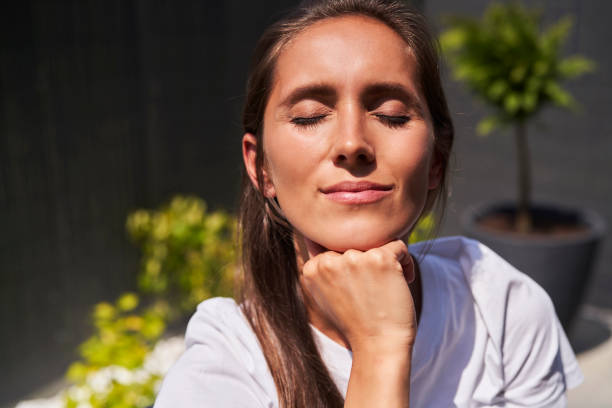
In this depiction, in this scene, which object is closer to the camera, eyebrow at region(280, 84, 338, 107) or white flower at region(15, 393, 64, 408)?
eyebrow at region(280, 84, 338, 107)

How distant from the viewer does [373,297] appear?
48.1 inches

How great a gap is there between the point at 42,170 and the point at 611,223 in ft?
15.0

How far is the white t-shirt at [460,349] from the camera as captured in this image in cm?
134

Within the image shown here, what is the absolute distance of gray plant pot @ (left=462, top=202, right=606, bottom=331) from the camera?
387 centimetres

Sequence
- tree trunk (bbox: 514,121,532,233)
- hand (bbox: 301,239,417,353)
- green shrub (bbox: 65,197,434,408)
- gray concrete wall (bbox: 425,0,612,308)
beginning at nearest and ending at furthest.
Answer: hand (bbox: 301,239,417,353) < green shrub (bbox: 65,197,434,408) < tree trunk (bbox: 514,121,532,233) < gray concrete wall (bbox: 425,0,612,308)

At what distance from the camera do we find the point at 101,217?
13.1 ft

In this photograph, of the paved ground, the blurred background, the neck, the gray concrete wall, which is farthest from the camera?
the gray concrete wall

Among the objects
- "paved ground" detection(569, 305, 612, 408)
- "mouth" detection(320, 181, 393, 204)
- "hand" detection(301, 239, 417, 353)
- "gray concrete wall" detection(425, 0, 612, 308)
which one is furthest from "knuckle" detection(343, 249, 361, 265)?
"gray concrete wall" detection(425, 0, 612, 308)

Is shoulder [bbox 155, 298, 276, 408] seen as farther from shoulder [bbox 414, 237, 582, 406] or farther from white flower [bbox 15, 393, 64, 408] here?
white flower [bbox 15, 393, 64, 408]

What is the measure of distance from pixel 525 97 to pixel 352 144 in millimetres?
3123

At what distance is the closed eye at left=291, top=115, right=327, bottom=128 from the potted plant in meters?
2.98

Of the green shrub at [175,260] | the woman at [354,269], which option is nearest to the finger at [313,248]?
the woman at [354,269]

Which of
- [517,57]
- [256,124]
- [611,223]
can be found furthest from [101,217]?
[611,223]

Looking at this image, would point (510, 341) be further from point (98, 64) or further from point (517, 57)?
point (98, 64)
